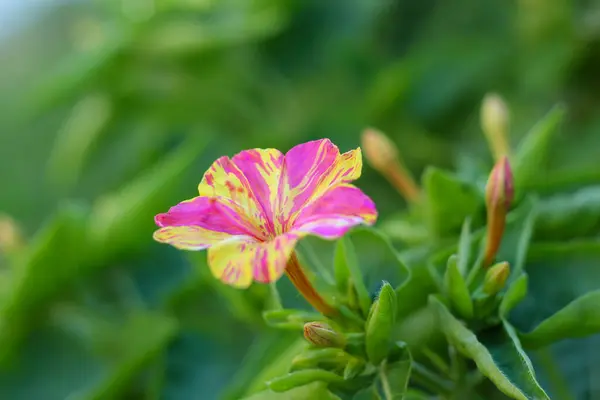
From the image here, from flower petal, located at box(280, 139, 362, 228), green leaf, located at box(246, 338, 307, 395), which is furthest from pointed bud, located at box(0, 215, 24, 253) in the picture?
flower petal, located at box(280, 139, 362, 228)

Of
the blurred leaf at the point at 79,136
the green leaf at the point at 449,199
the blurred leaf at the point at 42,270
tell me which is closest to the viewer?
the green leaf at the point at 449,199

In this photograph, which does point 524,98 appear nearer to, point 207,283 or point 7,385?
point 207,283

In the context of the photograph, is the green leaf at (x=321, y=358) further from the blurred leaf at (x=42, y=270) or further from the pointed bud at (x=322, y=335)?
the blurred leaf at (x=42, y=270)

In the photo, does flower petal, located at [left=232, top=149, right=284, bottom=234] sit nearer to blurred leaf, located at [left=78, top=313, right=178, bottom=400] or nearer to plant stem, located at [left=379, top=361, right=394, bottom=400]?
plant stem, located at [left=379, top=361, right=394, bottom=400]

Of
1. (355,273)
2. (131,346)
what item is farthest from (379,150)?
(131,346)

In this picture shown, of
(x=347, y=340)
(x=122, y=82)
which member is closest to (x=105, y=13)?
(x=122, y=82)

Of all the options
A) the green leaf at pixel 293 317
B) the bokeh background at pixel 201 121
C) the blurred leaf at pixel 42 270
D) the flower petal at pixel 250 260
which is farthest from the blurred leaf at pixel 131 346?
the flower petal at pixel 250 260

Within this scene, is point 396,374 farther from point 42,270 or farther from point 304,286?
point 42,270
